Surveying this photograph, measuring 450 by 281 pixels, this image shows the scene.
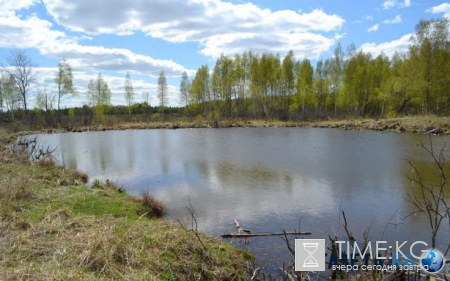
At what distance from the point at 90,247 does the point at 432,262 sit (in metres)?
5.11

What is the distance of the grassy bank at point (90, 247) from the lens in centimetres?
388

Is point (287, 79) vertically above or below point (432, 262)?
above

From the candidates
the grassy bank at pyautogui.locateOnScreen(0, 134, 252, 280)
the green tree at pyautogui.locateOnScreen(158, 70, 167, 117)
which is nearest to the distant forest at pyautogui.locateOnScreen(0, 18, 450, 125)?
the green tree at pyautogui.locateOnScreen(158, 70, 167, 117)

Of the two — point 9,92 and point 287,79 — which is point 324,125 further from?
point 9,92

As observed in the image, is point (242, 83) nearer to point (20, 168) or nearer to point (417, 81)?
point (417, 81)

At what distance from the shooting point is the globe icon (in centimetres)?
464

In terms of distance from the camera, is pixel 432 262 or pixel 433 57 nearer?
pixel 432 262

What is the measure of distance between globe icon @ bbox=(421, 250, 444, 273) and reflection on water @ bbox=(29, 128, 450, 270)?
4.42ft

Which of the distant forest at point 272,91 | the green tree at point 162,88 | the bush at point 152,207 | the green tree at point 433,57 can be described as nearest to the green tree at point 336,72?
the distant forest at point 272,91

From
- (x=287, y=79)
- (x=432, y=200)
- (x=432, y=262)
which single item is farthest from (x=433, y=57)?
(x=432, y=262)

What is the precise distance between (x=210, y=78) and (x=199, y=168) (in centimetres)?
4072

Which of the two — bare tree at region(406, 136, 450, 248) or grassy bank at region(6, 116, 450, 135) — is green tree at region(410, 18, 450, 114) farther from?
bare tree at region(406, 136, 450, 248)

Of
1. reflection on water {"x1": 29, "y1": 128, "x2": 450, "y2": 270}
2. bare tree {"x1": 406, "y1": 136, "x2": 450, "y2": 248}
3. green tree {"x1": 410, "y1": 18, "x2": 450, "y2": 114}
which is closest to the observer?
bare tree {"x1": 406, "y1": 136, "x2": 450, "y2": 248}

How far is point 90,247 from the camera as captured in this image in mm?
4289
